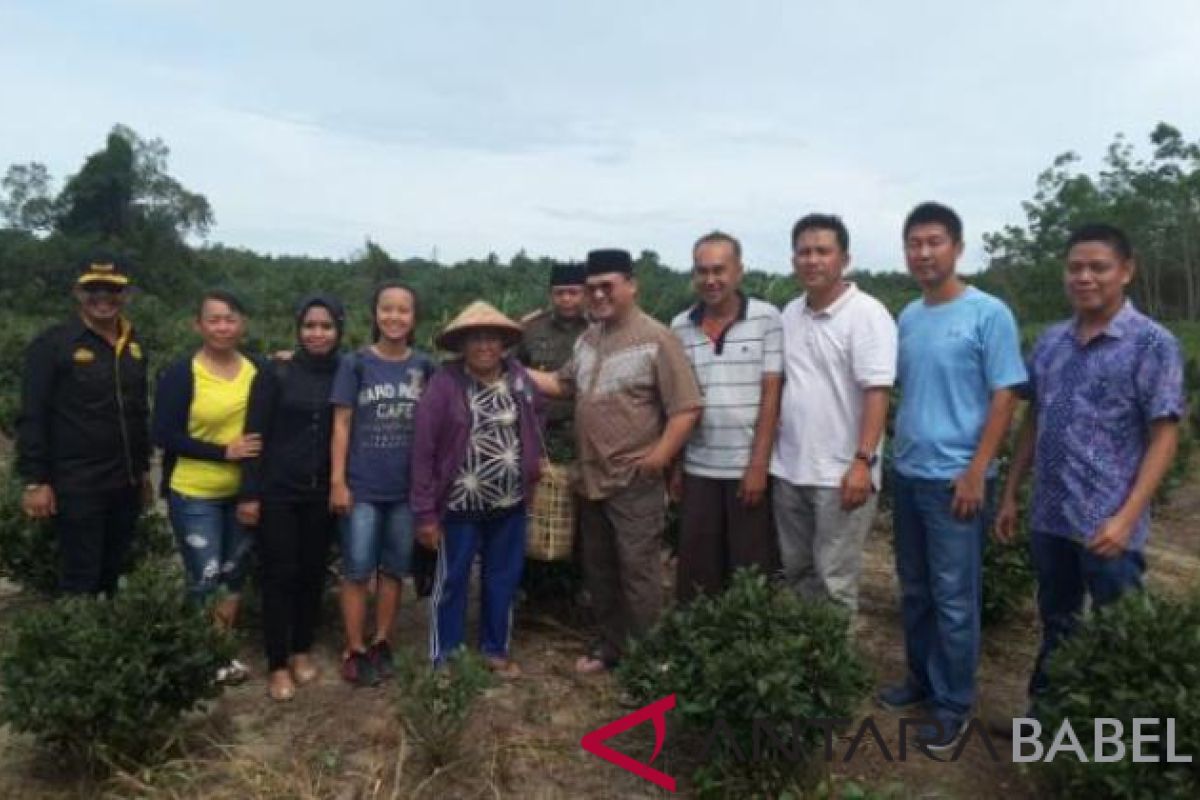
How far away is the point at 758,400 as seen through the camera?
11.6ft

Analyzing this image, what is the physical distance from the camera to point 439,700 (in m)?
3.11

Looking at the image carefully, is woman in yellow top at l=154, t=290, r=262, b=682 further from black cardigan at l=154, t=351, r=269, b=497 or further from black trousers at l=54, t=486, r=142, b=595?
black trousers at l=54, t=486, r=142, b=595

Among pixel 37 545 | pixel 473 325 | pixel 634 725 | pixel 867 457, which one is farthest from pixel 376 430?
pixel 37 545

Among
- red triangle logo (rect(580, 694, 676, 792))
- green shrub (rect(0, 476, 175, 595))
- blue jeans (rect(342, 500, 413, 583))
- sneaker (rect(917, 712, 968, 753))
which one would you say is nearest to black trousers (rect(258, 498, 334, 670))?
blue jeans (rect(342, 500, 413, 583))

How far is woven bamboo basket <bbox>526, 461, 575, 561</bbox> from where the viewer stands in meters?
3.93

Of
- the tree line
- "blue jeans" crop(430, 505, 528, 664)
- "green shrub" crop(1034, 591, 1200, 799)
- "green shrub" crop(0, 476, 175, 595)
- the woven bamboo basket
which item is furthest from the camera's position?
the tree line

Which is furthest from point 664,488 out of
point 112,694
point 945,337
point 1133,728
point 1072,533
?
point 112,694

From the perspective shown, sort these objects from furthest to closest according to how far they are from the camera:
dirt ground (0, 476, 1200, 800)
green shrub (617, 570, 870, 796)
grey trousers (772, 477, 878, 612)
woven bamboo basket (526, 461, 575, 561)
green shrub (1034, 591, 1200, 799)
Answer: woven bamboo basket (526, 461, 575, 561)
grey trousers (772, 477, 878, 612)
dirt ground (0, 476, 1200, 800)
green shrub (617, 570, 870, 796)
green shrub (1034, 591, 1200, 799)

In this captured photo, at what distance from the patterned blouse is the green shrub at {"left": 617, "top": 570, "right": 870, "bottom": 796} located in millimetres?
925

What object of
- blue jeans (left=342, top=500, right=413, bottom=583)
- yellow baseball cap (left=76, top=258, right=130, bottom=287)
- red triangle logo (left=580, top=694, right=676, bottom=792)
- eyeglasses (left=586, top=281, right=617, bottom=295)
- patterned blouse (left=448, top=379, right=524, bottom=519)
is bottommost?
red triangle logo (left=580, top=694, right=676, bottom=792)

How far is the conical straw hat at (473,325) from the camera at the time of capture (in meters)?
3.61

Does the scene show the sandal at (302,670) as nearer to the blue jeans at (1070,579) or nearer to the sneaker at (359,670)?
the sneaker at (359,670)

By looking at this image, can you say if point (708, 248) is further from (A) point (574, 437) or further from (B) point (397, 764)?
(B) point (397, 764)

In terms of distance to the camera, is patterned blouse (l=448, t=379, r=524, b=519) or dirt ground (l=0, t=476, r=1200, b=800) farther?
patterned blouse (l=448, t=379, r=524, b=519)
